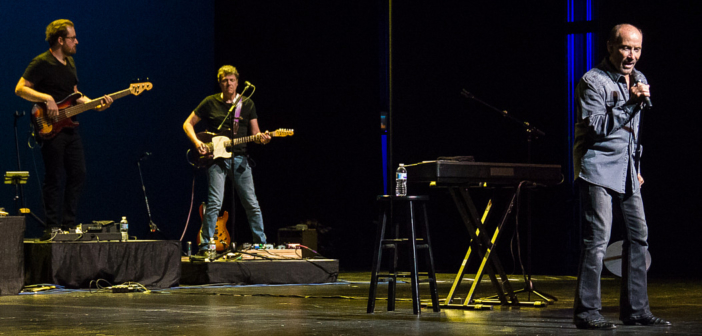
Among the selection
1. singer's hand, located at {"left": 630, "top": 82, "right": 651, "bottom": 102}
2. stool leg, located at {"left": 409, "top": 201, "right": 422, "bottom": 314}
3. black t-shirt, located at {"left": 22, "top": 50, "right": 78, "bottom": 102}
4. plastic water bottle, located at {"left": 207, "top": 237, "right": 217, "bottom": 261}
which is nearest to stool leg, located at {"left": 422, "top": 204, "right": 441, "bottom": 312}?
stool leg, located at {"left": 409, "top": 201, "right": 422, "bottom": 314}

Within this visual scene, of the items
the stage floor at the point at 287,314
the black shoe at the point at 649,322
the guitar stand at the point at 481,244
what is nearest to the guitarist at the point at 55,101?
the stage floor at the point at 287,314

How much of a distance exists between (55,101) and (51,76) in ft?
0.63

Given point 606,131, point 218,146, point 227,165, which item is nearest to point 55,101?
point 218,146

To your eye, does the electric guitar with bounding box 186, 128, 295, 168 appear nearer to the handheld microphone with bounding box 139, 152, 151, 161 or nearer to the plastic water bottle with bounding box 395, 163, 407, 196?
the handheld microphone with bounding box 139, 152, 151, 161

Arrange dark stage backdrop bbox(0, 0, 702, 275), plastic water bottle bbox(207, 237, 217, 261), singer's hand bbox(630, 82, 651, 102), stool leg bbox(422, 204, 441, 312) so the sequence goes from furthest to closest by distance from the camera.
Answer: dark stage backdrop bbox(0, 0, 702, 275)
plastic water bottle bbox(207, 237, 217, 261)
stool leg bbox(422, 204, 441, 312)
singer's hand bbox(630, 82, 651, 102)

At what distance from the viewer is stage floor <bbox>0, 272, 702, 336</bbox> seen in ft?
10.9

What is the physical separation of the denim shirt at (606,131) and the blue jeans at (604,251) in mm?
62

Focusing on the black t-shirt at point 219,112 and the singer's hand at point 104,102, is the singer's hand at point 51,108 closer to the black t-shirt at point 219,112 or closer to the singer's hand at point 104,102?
the singer's hand at point 104,102

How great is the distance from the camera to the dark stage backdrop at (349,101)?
7.27 m

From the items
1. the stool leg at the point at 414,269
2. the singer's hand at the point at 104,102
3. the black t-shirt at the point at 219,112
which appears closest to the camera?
the stool leg at the point at 414,269

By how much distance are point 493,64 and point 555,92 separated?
0.69 m

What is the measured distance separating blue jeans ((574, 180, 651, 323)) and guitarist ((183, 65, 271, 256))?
3.85 metres

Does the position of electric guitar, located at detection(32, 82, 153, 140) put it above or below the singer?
above

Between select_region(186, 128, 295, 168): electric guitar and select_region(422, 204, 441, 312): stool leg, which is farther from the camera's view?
select_region(186, 128, 295, 168): electric guitar
